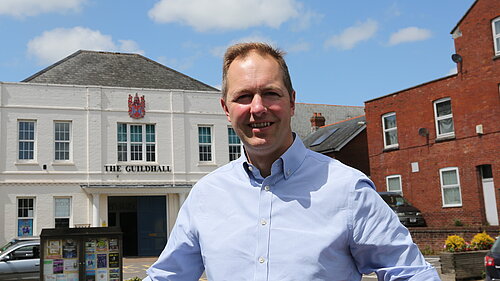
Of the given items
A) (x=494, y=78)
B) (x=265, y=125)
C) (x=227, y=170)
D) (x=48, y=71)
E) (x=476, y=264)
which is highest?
(x=48, y=71)

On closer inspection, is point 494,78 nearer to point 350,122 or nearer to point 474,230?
point 474,230

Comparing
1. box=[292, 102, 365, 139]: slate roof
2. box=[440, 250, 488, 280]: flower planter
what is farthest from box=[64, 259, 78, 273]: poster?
box=[292, 102, 365, 139]: slate roof

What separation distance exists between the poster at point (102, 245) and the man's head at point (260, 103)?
7922mm

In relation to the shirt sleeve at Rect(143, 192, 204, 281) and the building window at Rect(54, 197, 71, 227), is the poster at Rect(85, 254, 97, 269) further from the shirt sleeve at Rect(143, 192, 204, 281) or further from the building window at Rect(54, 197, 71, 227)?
the building window at Rect(54, 197, 71, 227)

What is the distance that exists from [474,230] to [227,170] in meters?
18.3

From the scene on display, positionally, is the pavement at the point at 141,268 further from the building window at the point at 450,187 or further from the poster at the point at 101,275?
the poster at the point at 101,275

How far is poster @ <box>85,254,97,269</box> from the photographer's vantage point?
9.35 metres

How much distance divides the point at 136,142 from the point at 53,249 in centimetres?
1914

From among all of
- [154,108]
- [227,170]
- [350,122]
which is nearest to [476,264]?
[227,170]

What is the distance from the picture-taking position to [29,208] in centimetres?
2591

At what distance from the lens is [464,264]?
13.6m

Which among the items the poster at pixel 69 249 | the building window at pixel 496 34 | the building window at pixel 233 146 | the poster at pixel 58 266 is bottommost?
the poster at pixel 58 266

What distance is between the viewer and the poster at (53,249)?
9227 millimetres

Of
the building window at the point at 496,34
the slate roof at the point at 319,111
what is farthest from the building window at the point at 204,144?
the slate roof at the point at 319,111
